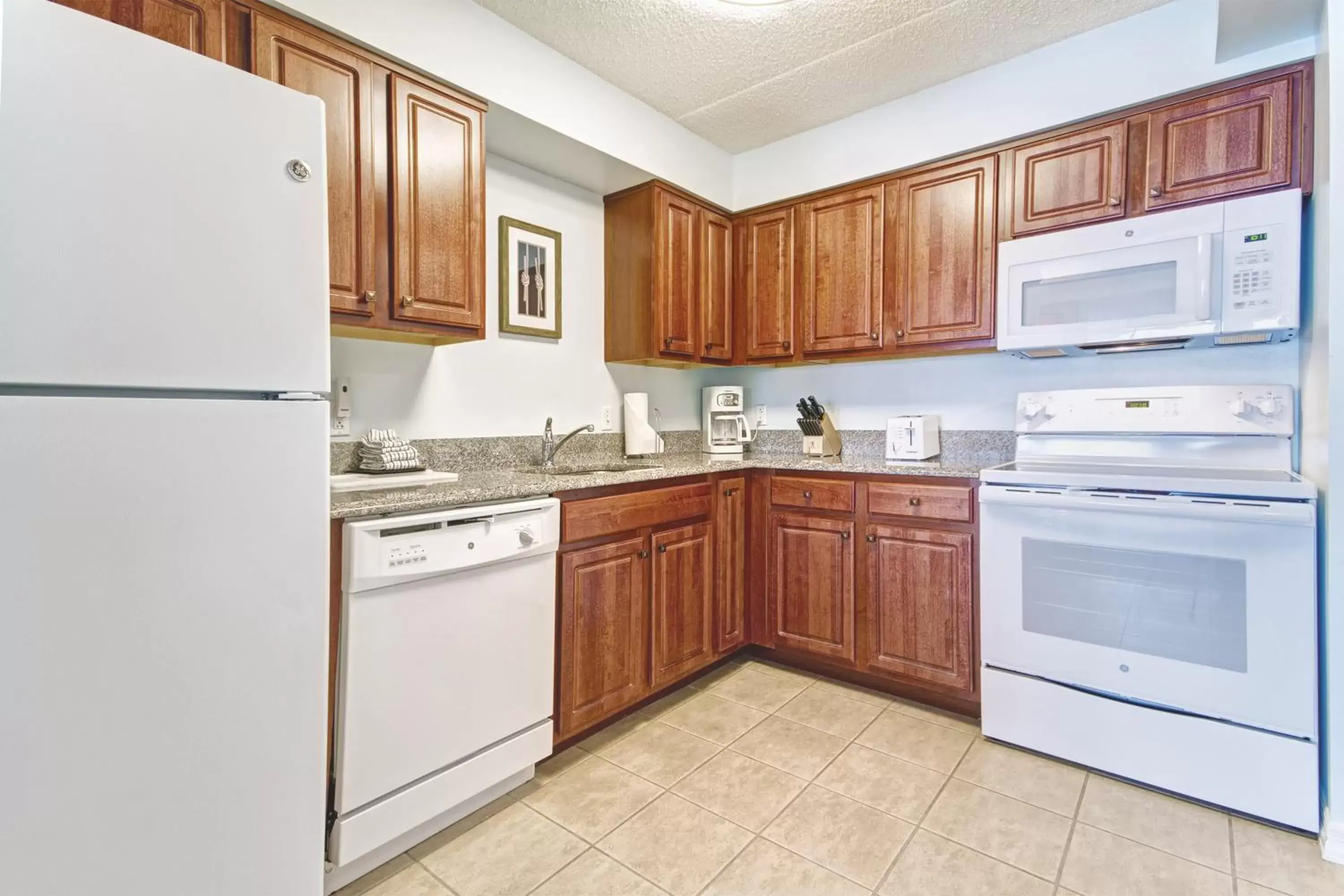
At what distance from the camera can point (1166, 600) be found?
1.90m

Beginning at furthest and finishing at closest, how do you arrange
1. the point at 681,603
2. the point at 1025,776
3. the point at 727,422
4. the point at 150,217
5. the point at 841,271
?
1. the point at 727,422
2. the point at 841,271
3. the point at 681,603
4. the point at 1025,776
5. the point at 150,217

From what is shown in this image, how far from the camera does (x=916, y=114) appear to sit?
2.68 metres

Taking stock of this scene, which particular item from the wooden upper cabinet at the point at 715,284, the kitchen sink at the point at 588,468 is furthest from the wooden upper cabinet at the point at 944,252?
the kitchen sink at the point at 588,468

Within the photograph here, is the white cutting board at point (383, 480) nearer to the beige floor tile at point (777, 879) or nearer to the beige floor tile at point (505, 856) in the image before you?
the beige floor tile at point (505, 856)

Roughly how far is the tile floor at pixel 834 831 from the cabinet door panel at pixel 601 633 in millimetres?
167

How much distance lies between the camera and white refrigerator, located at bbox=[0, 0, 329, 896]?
2.87 feet

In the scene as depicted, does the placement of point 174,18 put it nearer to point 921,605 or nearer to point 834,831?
point 834,831

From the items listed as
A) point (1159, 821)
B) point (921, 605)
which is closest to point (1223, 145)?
point (921, 605)

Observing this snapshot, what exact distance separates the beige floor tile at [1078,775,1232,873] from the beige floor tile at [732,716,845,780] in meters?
0.74

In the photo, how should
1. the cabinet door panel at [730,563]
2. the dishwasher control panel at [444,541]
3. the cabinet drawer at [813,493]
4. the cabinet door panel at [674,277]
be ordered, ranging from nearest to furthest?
the dishwasher control panel at [444,541] < the cabinet drawer at [813,493] < the cabinet door panel at [730,563] < the cabinet door panel at [674,277]

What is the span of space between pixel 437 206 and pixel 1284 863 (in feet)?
9.87

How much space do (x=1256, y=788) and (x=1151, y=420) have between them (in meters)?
1.20

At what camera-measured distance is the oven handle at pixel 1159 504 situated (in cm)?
172

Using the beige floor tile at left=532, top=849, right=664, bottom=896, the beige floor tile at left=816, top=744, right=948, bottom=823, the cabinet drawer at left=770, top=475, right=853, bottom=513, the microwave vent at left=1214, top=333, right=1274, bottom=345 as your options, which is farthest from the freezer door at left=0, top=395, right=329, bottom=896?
the microwave vent at left=1214, top=333, right=1274, bottom=345
